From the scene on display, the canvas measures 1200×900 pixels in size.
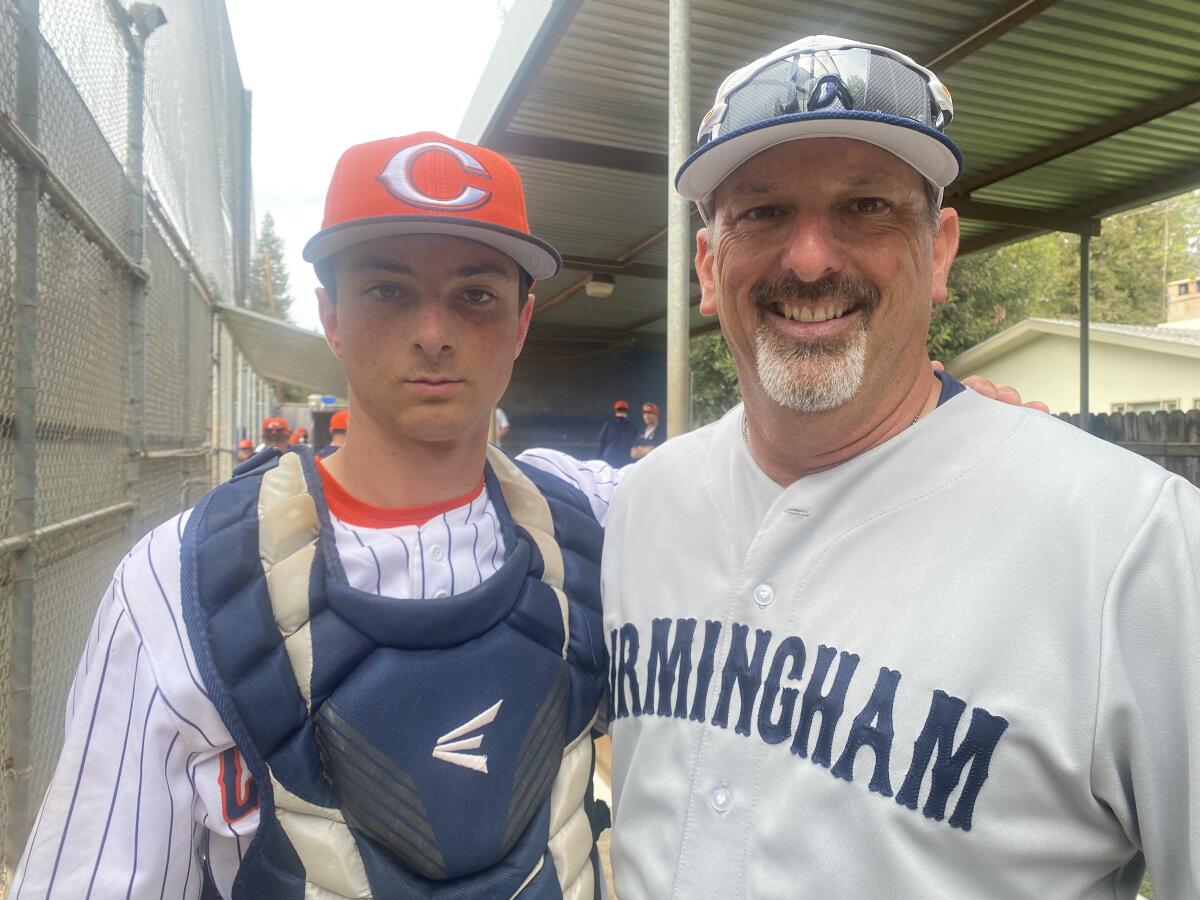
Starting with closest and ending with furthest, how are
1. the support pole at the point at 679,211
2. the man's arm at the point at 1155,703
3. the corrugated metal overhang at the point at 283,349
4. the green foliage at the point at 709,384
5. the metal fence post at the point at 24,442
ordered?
the man's arm at the point at 1155,703 → the metal fence post at the point at 24,442 → the support pole at the point at 679,211 → the corrugated metal overhang at the point at 283,349 → the green foliage at the point at 709,384

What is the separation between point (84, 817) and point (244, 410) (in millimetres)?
16953

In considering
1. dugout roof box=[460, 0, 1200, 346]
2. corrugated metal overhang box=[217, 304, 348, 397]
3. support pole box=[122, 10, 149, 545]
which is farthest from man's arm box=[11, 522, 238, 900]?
corrugated metal overhang box=[217, 304, 348, 397]

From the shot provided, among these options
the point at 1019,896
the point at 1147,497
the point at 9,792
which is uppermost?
the point at 1147,497

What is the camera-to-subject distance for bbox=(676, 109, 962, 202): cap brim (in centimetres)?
144

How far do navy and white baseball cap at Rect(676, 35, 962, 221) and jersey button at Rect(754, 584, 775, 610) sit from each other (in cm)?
75

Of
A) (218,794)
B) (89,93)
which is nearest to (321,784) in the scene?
(218,794)

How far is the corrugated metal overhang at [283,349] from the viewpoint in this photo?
35.8 feet

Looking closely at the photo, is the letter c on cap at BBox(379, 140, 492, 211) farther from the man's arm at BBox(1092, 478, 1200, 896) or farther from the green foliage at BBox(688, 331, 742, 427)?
the green foliage at BBox(688, 331, 742, 427)

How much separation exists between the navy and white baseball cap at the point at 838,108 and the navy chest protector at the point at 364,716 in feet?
2.86

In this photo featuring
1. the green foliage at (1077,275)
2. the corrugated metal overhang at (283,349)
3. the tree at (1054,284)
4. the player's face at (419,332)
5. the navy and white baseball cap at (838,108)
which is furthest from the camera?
the green foliage at (1077,275)

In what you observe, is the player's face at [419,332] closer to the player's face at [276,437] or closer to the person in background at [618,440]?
the person in background at [618,440]

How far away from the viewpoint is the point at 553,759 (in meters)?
1.56

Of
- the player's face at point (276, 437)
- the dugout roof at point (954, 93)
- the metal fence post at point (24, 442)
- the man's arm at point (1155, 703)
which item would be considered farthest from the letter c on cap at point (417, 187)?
the player's face at point (276, 437)

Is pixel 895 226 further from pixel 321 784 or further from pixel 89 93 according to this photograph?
pixel 89 93
